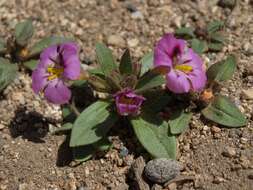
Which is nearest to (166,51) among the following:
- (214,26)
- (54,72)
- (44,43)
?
(54,72)

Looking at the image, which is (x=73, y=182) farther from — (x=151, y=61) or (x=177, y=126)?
(x=151, y=61)

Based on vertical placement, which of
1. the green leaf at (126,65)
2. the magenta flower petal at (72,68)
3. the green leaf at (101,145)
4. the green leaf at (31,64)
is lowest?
the green leaf at (101,145)

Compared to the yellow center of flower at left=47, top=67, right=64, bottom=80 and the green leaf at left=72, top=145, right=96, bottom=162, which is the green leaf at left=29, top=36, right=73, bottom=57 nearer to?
the yellow center of flower at left=47, top=67, right=64, bottom=80

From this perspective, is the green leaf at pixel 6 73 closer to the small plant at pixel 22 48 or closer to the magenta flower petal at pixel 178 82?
the small plant at pixel 22 48

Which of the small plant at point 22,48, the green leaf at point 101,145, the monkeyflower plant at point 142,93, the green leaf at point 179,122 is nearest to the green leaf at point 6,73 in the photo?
the small plant at point 22,48

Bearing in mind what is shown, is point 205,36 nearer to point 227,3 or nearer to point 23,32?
point 227,3

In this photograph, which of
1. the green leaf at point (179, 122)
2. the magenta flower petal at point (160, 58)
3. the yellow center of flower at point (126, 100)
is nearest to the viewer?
the magenta flower petal at point (160, 58)

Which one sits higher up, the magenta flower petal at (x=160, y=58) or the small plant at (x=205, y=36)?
the magenta flower petal at (x=160, y=58)
